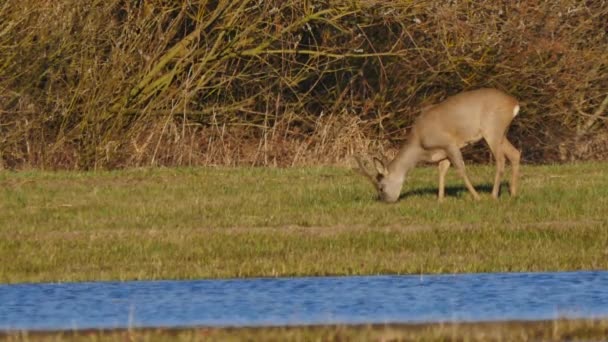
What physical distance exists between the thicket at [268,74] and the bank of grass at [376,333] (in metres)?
14.5

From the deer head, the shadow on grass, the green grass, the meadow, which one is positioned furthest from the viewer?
the shadow on grass

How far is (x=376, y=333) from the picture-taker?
27.5ft

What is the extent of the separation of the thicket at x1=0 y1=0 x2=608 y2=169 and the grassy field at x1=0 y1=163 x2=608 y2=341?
99.3 inches

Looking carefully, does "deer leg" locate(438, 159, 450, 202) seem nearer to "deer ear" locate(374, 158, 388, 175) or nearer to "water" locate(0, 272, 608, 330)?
"deer ear" locate(374, 158, 388, 175)

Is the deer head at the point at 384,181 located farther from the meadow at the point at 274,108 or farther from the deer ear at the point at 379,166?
the meadow at the point at 274,108

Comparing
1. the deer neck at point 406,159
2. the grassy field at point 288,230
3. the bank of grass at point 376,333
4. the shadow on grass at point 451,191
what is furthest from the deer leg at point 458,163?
the bank of grass at point 376,333

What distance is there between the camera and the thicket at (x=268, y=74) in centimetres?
2333

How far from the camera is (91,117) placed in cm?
2333

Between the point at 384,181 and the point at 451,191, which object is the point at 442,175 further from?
the point at 451,191

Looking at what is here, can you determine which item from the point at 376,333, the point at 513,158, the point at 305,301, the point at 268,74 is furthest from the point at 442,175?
the point at 376,333

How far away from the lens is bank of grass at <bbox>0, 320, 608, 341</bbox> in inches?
325

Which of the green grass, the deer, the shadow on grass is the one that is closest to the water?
the green grass

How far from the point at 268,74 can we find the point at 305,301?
1478 cm

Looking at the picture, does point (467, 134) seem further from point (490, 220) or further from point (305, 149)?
point (305, 149)
